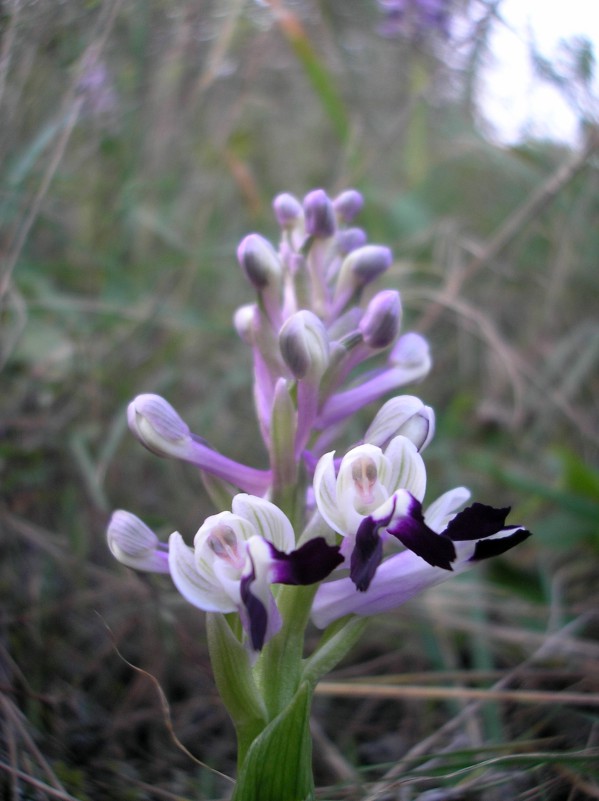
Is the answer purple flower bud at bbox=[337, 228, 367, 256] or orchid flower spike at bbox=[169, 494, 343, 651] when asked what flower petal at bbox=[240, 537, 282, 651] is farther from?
purple flower bud at bbox=[337, 228, 367, 256]

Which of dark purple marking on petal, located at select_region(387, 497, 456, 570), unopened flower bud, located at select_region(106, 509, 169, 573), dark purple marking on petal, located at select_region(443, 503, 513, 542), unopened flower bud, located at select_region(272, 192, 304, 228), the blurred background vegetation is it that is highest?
unopened flower bud, located at select_region(272, 192, 304, 228)

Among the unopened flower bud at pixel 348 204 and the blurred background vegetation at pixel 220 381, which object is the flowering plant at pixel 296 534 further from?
the unopened flower bud at pixel 348 204

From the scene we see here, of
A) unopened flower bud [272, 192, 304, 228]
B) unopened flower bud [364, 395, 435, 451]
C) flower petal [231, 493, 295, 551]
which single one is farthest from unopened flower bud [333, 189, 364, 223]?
flower petal [231, 493, 295, 551]

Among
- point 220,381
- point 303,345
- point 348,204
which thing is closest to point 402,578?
point 303,345

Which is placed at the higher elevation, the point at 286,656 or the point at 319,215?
the point at 319,215

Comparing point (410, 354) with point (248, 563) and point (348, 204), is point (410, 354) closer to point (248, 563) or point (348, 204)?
point (348, 204)

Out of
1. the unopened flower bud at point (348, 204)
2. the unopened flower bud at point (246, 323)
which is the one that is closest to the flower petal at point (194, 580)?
the unopened flower bud at point (246, 323)
